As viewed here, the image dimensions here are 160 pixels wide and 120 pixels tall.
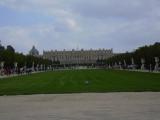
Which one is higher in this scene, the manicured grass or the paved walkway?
the manicured grass

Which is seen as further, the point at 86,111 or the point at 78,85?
the point at 78,85

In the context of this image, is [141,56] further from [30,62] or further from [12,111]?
[12,111]

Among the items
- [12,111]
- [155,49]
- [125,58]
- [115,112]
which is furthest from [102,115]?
[125,58]

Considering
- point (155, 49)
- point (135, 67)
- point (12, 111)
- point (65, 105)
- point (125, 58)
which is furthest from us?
point (125, 58)

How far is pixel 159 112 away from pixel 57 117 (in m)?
3.68

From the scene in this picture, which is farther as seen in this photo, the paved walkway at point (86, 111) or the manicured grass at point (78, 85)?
the manicured grass at point (78, 85)

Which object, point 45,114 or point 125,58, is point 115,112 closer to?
point 45,114

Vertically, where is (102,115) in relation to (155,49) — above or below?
below

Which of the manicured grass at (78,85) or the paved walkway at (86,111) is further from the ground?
the manicured grass at (78,85)

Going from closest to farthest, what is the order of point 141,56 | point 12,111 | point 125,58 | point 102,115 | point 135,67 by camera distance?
point 102,115, point 12,111, point 141,56, point 135,67, point 125,58

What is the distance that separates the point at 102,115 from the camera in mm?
16328

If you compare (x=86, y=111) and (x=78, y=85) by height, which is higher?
(x=78, y=85)

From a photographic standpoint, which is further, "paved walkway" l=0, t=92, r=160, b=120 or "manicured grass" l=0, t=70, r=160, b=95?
"manicured grass" l=0, t=70, r=160, b=95

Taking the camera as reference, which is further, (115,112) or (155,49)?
(155,49)
